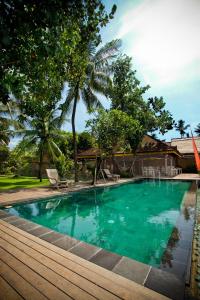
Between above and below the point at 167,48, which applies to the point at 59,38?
below

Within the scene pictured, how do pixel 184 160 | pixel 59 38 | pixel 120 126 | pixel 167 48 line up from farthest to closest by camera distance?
pixel 184 160
pixel 120 126
pixel 167 48
pixel 59 38

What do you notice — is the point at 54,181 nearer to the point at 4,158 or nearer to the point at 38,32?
the point at 38,32

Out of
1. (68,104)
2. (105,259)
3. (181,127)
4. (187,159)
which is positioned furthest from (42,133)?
(181,127)

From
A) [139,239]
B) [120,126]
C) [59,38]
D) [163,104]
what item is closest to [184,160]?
[163,104]

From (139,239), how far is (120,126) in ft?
35.8

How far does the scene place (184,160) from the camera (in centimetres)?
2600

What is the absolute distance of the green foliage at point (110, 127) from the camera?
15.1 meters

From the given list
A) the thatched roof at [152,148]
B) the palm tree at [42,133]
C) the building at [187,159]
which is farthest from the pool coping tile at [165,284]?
the building at [187,159]

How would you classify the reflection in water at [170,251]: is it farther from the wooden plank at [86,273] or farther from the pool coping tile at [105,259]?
the wooden plank at [86,273]

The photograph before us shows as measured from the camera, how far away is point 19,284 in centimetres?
231

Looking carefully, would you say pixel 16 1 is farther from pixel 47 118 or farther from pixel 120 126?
pixel 47 118

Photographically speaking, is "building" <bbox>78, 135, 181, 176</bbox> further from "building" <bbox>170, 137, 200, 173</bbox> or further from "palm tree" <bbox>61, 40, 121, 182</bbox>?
"palm tree" <bbox>61, 40, 121, 182</bbox>

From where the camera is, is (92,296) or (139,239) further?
(139,239)

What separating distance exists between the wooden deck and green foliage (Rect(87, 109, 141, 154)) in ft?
40.3
